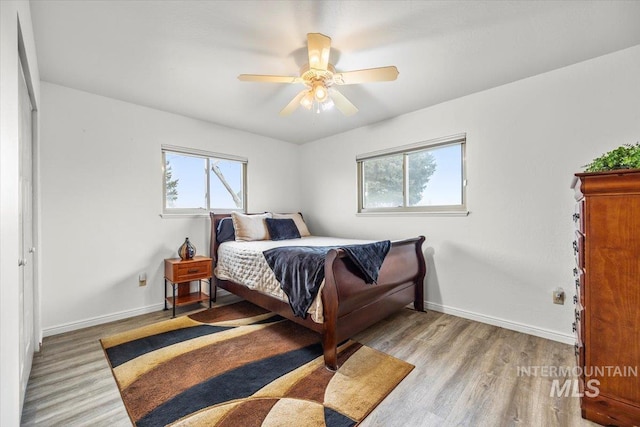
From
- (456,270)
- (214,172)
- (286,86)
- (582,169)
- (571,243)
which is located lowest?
(456,270)

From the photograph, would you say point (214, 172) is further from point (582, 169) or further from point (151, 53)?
point (582, 169)

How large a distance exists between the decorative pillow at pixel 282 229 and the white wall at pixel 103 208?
34.8 inches

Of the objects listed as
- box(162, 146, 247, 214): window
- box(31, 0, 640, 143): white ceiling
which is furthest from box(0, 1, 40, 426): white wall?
box(162, 146, 247, 214): window

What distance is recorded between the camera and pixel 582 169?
2.24 m

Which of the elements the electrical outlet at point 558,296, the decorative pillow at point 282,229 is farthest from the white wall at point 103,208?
the electrical outlet at point 558,296

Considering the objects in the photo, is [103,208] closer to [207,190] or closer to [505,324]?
[207,190]

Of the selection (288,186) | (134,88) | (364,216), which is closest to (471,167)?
(364,216)

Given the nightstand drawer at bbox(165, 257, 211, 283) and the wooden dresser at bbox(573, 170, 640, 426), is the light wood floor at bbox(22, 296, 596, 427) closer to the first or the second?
the wooden dresser at bbox(573, 170, 640, 426)

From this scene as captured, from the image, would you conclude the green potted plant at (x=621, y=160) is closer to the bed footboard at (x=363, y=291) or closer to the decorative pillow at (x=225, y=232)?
the bed footboard at (x=363, y=291)

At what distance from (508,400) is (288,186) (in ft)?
12.4

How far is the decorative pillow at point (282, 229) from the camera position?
3.64 metres

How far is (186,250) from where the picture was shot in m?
3.16

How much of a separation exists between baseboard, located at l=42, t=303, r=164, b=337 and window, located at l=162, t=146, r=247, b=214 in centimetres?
113

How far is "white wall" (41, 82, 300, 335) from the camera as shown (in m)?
2.57
